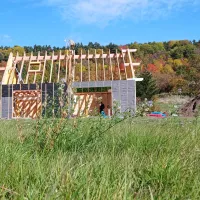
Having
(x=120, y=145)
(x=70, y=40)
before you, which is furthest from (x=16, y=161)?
(x=70, y=40)

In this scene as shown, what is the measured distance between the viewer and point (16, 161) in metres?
2.38

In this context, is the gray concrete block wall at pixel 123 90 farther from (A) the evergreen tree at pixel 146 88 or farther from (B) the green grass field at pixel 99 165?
(B) the green grass field at pixel 99 165

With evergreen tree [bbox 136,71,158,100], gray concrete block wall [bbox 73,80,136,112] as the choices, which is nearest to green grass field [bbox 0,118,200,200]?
gray concrete block wall [bbox 73,80,136,112]

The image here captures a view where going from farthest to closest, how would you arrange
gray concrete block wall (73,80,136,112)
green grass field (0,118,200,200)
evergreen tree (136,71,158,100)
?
evergreen tree (136,71,158,100) < gray concrete block wall (73,80,136,112) < green grass field (0,118,200,200)

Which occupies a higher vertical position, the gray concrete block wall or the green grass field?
the gray concrete block wall

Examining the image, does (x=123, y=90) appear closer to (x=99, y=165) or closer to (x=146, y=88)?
(x=146, y=88)

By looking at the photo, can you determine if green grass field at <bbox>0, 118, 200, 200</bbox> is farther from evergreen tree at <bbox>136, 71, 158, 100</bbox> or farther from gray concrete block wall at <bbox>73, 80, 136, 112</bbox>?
evergreen tree at <bbox>136, 71, 158, 100</bbox>

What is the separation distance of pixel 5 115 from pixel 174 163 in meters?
17.7

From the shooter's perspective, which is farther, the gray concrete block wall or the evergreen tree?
the evergreen tree

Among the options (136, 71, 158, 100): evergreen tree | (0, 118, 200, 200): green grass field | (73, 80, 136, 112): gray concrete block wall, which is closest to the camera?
(0, 118, 200, 200): green grass field

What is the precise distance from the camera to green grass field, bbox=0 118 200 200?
1.79 meters

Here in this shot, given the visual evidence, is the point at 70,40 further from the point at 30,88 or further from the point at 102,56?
the point at 102,56

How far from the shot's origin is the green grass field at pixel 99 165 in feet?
5.86

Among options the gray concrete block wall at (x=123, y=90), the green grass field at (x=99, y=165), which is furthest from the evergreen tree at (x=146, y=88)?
the green grass field at (x=99, y=165)
